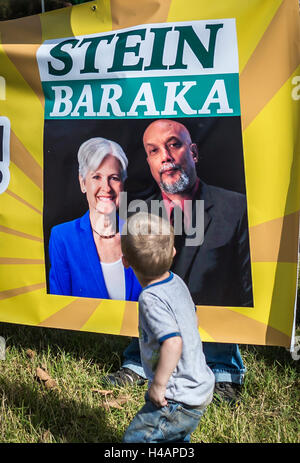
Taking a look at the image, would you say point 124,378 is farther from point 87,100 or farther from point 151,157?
point 87,100

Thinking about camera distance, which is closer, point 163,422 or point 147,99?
point 163,422

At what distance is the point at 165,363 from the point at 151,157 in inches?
42.6

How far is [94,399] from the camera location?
2508mm

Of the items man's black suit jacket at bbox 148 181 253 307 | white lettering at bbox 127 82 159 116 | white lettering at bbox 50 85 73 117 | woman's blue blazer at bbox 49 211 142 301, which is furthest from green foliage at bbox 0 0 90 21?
man's black suit jacket at bbox 148 181 253 307

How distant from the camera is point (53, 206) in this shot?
104 inches

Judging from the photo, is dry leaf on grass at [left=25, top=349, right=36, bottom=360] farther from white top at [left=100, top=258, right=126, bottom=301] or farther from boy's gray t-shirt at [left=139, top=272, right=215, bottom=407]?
boy's gray t-shirt at [left=139, top=272, right=215, bottom=407]

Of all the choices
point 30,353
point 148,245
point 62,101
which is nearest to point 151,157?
point 62,101

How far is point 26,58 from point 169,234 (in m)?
1.39

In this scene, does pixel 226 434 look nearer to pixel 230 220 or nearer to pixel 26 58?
pixel 230 220

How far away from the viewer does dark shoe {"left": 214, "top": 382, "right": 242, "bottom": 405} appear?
98.2 inches

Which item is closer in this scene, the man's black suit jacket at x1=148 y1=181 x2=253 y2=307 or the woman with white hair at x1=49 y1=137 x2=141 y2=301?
the man's black suit jacket at x1=148 y1=181 x2=253 y2=307

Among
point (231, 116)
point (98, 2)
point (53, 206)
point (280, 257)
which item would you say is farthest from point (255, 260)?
point (98, 2)

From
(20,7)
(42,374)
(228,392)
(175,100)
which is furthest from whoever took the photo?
(20,7)

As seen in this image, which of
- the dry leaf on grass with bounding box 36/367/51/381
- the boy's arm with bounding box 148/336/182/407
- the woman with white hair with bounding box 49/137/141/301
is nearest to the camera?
the boy's arm with bounding box 148/336/182/407
